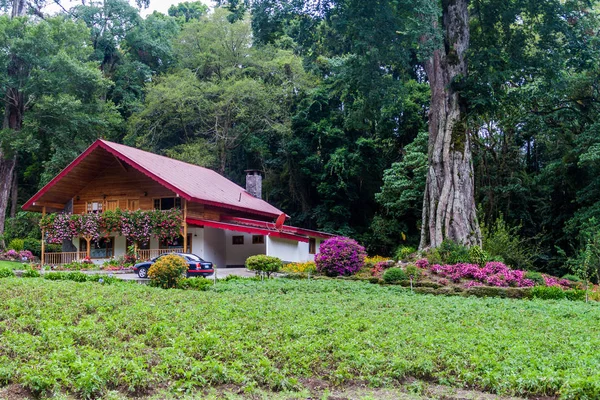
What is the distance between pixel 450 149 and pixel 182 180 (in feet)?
42.1

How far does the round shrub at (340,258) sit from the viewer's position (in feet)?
58.1

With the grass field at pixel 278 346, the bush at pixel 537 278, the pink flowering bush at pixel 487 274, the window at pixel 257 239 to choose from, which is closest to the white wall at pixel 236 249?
the window at pixel 257 239

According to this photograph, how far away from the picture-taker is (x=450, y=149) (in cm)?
2000

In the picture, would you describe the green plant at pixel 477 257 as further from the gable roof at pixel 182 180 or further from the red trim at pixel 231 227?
the gable roof at pixel 182 180

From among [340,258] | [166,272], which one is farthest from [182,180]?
[166,272]

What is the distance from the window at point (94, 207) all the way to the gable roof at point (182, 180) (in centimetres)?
119

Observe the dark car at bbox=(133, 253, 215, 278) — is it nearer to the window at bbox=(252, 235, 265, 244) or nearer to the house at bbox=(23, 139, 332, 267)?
the house at bbox=(23, 139, 332, 267)

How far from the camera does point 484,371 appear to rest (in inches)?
231

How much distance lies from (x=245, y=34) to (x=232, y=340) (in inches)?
1468

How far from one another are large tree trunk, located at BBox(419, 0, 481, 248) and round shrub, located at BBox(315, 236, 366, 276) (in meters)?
3.26

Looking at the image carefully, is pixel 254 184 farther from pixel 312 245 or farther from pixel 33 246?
pixel 33 246

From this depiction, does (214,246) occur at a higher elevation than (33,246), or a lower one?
lower

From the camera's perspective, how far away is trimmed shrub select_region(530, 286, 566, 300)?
13875 millimetres

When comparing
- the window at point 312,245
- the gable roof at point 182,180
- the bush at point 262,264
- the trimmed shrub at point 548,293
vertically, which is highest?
the gable roof at point 182,180
